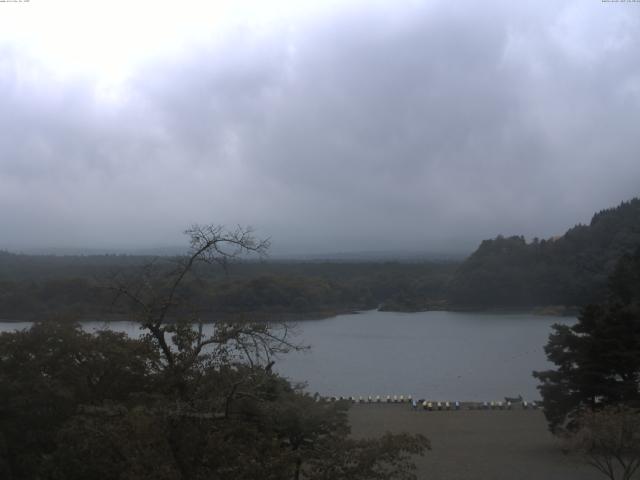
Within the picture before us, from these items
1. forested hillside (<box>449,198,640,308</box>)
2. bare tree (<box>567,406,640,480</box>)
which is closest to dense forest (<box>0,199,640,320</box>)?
forested hillside (<box>449,198,640,308</box>)

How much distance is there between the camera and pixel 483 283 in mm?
43594

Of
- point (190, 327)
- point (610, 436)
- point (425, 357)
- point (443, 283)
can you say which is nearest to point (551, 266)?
point (443, 283)

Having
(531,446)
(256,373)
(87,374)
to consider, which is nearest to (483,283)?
(531,446)

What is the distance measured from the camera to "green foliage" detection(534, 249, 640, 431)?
38.7ft

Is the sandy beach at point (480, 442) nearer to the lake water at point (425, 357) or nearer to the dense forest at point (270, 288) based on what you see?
the lake water at point (425, 357)

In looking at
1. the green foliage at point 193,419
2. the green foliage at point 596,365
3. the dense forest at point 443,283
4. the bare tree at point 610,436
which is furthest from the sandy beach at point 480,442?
the dense forest at point 443,283

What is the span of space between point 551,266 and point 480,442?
90.7 feet

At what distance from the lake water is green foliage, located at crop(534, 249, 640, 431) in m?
5.89

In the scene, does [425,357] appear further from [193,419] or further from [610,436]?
[193,419]

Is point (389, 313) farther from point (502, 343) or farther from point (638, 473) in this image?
point (638, 473)

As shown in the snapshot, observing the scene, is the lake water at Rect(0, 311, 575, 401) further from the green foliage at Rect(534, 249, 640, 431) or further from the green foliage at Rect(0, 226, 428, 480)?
the green foliage at Rect(0, 226, 428, 480)

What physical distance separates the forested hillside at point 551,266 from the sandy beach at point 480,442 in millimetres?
17781

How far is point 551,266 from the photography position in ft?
127

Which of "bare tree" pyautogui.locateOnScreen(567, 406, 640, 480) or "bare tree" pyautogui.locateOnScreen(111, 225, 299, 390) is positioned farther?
"bare tree" pyautogui.locateOnScreen(567, 406, 640, 480)
